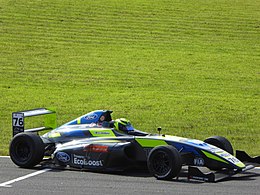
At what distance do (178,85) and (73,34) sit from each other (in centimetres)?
1000

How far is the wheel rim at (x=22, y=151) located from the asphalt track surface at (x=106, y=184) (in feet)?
1.66

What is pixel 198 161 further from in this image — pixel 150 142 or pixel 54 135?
pixel 54 135

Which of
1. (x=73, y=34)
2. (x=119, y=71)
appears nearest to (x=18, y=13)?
(x=73, y=34)

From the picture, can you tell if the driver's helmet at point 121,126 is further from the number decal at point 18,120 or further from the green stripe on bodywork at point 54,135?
the number decal at point 18,120

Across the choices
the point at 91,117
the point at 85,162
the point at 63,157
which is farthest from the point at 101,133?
the point at 63,157

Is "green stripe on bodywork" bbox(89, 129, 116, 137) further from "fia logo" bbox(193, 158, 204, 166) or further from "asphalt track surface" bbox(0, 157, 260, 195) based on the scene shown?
"fia logo" bbox(193, 158, 204, 166)

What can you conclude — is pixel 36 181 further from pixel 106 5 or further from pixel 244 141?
pixel 106 5

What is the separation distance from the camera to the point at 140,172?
14.5 meters

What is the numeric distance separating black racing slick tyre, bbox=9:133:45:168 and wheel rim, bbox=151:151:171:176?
251 centimetres

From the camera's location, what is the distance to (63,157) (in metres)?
14.8

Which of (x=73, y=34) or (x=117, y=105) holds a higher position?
(x=73, y=34)

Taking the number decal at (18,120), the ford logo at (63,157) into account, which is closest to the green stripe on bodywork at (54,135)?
the ford logo at (63,157)

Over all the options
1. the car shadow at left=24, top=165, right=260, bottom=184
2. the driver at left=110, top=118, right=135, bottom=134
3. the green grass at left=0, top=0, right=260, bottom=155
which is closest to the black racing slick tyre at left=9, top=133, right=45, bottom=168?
the car shadow at left=24, top=165, right=260, bottom=184

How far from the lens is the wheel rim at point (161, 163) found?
531 inches
